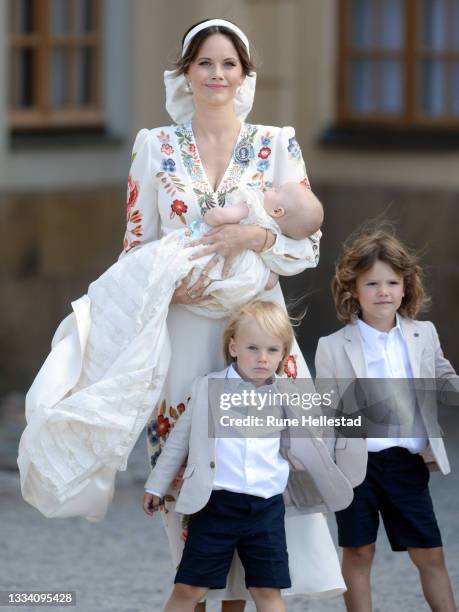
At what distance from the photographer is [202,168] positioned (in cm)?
414

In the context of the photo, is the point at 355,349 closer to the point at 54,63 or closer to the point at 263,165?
the point at 263,165

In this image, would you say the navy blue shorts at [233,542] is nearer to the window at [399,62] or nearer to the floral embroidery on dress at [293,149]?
the floral embroidery on dress at [293,149]

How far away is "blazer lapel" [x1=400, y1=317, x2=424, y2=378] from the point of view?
165 inches

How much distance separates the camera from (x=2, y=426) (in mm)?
7926

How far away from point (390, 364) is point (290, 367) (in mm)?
293

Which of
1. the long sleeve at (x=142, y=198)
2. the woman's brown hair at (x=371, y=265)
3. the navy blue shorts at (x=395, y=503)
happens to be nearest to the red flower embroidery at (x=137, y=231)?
the long sleeve at (x=142, y=198)

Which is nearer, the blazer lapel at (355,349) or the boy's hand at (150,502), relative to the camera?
the boy's hand at (150,502)

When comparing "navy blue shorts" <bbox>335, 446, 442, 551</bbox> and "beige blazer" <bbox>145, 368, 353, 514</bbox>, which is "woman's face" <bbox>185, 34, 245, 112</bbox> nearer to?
"beige blazer" <bbox>145, 368, 353, 514</bbox>

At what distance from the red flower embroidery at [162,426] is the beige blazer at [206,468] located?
0.11 meters

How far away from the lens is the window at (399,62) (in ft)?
30.4

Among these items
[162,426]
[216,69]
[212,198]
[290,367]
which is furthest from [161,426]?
[216,69]

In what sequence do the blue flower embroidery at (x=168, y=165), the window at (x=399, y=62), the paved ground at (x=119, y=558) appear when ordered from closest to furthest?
the blue flower embroidery at (x=168, y=165), the paved ground at (x=119, y=558), the window at (x=399, y=62)

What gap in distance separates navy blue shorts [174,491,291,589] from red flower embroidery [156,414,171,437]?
30 centimetres

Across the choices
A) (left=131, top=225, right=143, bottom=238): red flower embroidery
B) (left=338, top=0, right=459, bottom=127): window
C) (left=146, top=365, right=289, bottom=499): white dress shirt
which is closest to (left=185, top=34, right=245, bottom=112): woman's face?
(left=131, top=225, right=143, bottom=238): red flower embroidery
